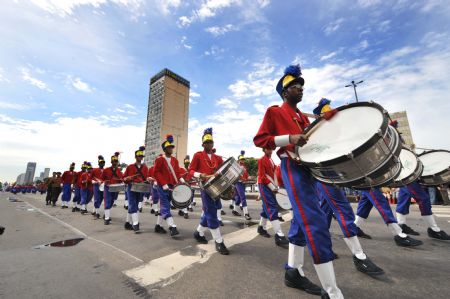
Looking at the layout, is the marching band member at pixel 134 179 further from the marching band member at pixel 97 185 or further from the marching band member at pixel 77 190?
the marching band member at pixel 77 190

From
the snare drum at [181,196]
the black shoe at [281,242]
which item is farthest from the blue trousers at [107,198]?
the black shoe at [281,242]

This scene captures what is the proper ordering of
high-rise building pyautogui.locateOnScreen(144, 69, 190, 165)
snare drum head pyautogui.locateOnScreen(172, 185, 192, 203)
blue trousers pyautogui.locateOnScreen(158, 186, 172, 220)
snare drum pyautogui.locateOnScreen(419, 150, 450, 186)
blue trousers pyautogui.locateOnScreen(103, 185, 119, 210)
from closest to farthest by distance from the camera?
snare drum pyautogui.locateOnScreen(419, 150, 450, 186)
blue trousers pyautogui.locateOnScreen(158, 186, 172, 220)
snare drum head pyautogui.locateOnScreen(172, 185, 192, 203)
blue trousers pyautogui.locateOnScreen(103, 185, 119, 210)
high-rise building pyautogui.locateOnScreen(144, 69, 190, 165)

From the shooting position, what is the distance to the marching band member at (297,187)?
2.08 meters

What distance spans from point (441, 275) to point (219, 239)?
3.00 metres

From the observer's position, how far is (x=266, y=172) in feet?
18.0

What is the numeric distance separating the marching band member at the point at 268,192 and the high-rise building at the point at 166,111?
3308 inches

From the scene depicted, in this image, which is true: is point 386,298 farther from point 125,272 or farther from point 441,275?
point 125,272

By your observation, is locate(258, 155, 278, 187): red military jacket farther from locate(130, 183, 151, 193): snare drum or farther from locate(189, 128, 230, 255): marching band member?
locate(130, 183, 151, 193): snare drum

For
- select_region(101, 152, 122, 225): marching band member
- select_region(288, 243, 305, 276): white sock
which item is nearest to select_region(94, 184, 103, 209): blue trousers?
select_region(101, 152, 122, 225): marching band member

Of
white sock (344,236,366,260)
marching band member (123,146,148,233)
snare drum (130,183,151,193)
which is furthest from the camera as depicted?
marching band member (123,146,148,233)

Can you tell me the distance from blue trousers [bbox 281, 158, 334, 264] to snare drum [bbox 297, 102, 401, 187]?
17 cm

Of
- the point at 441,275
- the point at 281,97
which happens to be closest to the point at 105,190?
the point at 281,97

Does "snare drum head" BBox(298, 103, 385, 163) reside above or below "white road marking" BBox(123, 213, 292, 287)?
above

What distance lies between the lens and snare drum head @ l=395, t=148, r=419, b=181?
13.7 feet
